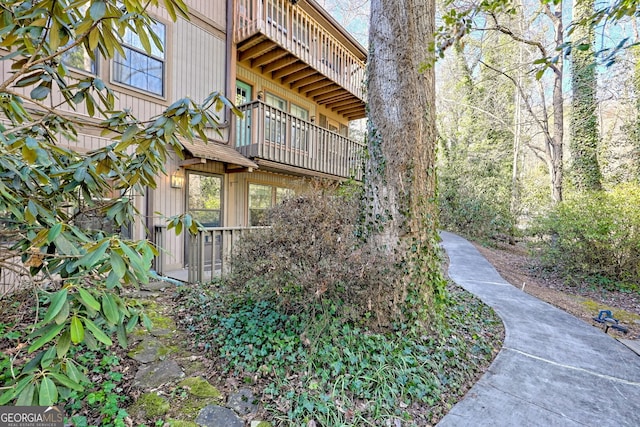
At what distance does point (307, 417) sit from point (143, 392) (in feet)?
4.42

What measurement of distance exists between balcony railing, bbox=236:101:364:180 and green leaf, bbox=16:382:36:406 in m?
5.03

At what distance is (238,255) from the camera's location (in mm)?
3627

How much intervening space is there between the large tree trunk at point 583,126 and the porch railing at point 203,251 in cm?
961

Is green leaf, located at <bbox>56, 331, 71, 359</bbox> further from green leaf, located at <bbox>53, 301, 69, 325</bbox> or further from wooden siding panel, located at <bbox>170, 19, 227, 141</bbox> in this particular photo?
wooden siding panel, located at <bbox>170, 19, 227, 141</bbox>

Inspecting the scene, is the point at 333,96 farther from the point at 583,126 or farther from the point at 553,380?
the point at 553,380

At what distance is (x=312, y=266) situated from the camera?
283 centimetres

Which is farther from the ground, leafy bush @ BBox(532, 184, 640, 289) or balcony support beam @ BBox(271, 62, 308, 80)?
balcony support beam @ BBox(271, 62, 308, 80)

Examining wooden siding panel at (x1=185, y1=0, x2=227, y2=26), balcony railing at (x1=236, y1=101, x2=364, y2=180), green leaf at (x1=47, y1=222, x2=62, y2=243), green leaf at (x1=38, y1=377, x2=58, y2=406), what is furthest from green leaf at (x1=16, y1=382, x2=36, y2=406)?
wooden siding panel at (x1=185, y1=0, x2=227, y2=26)

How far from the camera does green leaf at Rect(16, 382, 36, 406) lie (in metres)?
1.07

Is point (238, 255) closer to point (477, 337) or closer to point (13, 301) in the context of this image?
point (13, 301)

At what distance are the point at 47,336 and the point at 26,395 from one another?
239mm

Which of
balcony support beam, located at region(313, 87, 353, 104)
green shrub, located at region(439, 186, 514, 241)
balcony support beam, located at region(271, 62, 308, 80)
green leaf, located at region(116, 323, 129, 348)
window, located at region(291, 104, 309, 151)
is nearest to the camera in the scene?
green leaf, located at region(116, 323, 129, 348)

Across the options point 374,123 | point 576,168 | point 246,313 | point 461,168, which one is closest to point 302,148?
point 374,123

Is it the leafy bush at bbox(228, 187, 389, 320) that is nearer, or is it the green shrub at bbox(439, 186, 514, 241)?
the leafy bush at bbox(228, 187, 389, 320)
